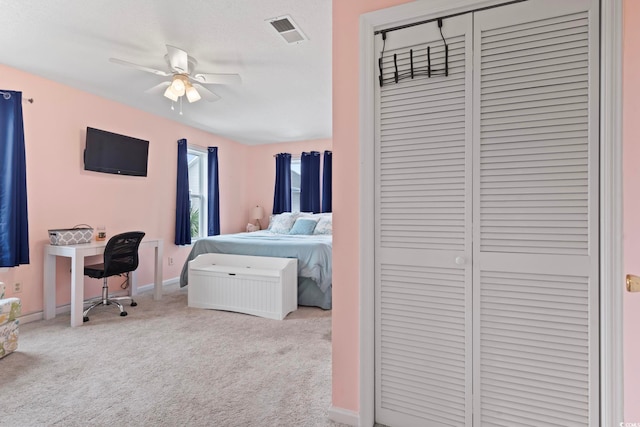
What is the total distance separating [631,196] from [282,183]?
201 inches

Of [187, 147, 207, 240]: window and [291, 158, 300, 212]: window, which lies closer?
[187, 147, 207, 240]: window

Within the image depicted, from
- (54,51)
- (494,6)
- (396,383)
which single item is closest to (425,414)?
(396,383)

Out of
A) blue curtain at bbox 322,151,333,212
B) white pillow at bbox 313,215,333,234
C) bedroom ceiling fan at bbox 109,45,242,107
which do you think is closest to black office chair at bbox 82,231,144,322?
bedroom ceiling fan at bbox 109,45,242,107

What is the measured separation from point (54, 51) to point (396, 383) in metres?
3.53

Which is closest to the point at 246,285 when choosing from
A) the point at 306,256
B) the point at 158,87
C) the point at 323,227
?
the point at 306,256

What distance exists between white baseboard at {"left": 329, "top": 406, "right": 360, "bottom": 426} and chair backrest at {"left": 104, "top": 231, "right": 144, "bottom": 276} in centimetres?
274

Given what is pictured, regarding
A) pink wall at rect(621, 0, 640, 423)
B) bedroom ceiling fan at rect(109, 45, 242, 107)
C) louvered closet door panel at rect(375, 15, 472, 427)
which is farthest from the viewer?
bedroom ceiling fan at rect(109, 45, 242, 107)

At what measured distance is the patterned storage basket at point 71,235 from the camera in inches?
126

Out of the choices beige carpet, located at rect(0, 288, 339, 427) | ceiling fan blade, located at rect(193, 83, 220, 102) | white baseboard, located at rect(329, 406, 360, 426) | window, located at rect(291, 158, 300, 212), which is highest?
ceiling fan blade, located at rect(193, 83, 220, 102)

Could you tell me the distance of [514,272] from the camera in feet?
4.59

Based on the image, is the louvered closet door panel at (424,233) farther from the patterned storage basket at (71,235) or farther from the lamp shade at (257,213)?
the lamp shade at (257,213)

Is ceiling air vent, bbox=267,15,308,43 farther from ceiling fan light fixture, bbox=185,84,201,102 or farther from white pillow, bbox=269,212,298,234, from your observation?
white pillow, bbox=269,212,298,234

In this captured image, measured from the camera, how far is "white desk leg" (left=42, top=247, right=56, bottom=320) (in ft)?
10.6

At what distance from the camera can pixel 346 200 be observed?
65.7 inches
